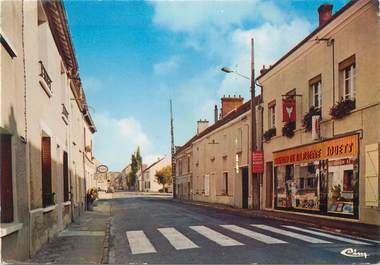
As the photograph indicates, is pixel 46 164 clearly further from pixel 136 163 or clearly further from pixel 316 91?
pixel 136 163

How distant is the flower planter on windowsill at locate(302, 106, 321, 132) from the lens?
1836 cm

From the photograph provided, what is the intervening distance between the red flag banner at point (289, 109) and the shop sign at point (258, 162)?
4.11m

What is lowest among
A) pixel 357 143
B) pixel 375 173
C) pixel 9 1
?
pixel 375 173

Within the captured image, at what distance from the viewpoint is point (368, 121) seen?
14.4 metres

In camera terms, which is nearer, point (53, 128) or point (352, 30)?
point (53, 128)

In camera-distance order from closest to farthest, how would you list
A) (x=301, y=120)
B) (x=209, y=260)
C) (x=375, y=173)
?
(x=209, y=260), (x=375, y=173), (x=301, y=120)

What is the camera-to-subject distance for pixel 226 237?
37.7 feet

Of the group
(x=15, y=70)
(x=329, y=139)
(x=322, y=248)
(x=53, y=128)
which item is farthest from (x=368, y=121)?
(x=15, y=70)

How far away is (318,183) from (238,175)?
41.0ft

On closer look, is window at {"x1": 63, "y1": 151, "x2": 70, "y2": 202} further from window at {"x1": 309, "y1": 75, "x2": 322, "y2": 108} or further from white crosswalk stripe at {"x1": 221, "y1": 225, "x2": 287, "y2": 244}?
window at {"x1": 309, "y1": 75, "x2": 322, "y2": 108}

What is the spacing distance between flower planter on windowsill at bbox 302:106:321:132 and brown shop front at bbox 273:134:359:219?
788 millimetres

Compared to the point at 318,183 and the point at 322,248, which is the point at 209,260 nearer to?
the point at 322,248

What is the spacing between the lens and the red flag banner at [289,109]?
65.7ft

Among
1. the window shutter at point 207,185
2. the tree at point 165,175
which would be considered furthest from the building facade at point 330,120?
the tree at point 165,175
